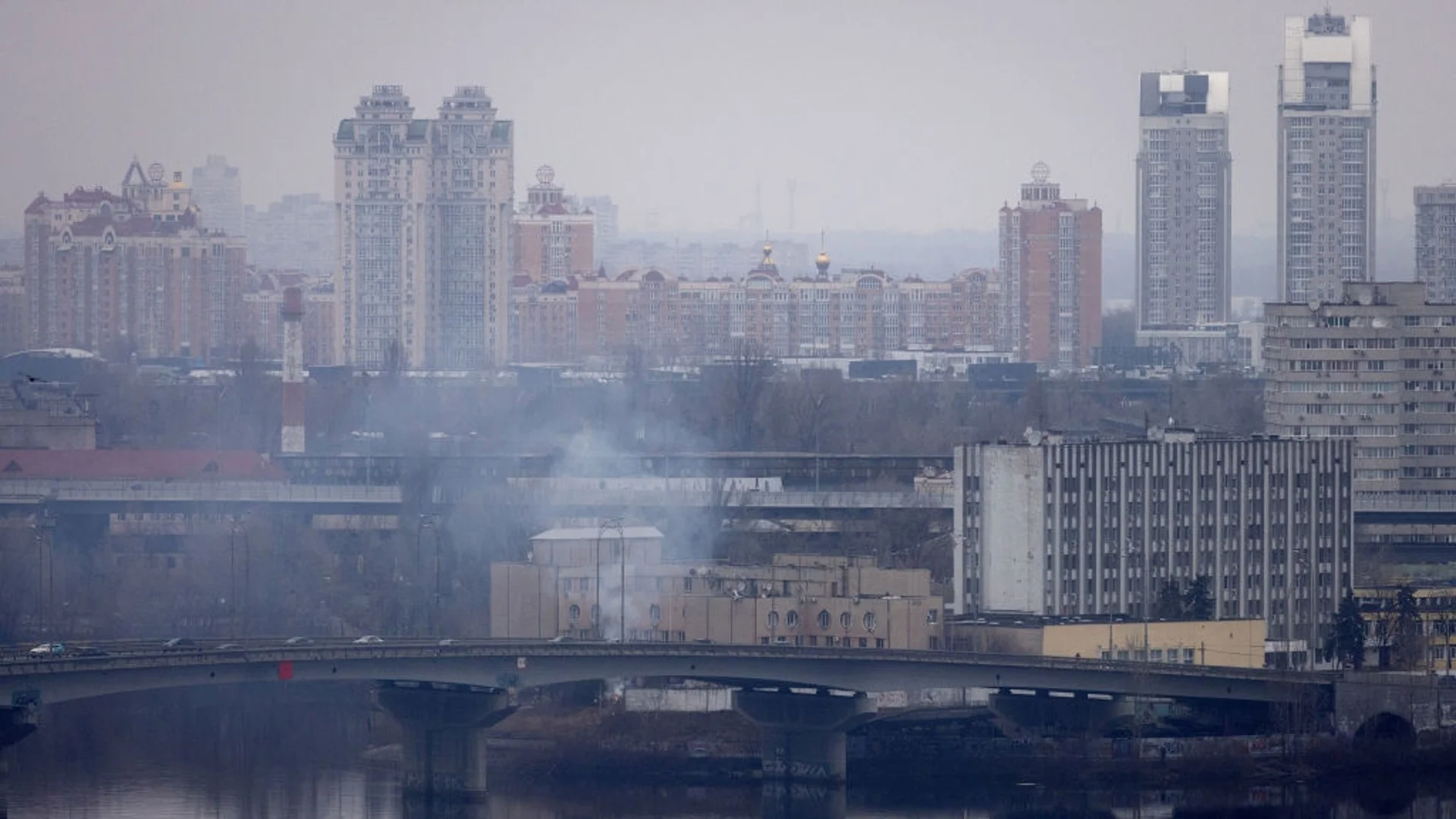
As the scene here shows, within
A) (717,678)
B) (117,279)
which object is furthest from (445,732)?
(117,279)

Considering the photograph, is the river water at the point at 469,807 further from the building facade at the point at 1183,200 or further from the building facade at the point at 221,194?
the building facade at the point at 221,194

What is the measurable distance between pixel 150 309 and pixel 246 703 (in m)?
43.6

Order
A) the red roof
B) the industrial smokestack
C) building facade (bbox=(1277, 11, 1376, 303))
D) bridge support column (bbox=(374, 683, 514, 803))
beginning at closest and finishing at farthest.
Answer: bridge support column (bbox=(374, 683, 514, 803)) → the red roof → the industrial smokestack → building facade (bbox=(1277, 11, 1376, 303))

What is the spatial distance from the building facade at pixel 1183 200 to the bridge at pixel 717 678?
1940 inches

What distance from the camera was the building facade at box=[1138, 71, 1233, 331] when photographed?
70.7 metres

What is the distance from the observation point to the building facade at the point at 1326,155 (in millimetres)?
59031

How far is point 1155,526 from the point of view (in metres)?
25.7

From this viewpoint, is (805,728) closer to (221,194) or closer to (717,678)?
(717,678)

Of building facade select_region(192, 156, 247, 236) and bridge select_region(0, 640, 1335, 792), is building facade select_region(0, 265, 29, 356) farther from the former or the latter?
bridge select_region(0, 640, 1335, 792)

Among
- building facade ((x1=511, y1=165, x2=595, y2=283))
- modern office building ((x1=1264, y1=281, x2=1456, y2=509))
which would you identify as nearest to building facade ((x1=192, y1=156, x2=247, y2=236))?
building facade ((x1=511, y1=165, x2=595, y2=283))

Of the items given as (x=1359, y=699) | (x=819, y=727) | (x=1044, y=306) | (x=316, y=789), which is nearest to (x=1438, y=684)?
(x=1359, y=699)

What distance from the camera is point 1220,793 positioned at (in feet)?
69.7

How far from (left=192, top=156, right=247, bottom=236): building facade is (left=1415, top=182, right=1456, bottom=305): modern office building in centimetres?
4581

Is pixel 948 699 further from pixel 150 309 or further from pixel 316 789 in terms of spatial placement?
pixel 150 309
